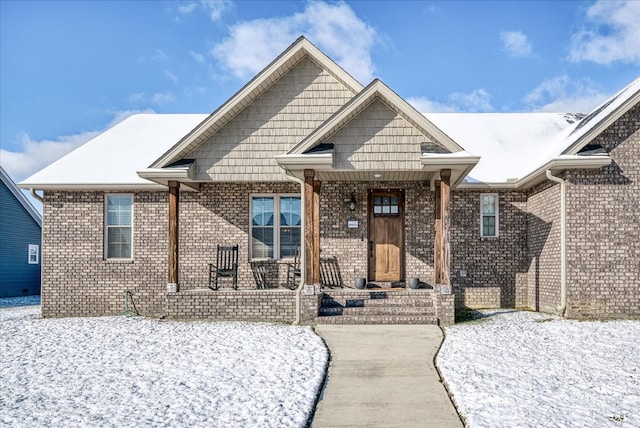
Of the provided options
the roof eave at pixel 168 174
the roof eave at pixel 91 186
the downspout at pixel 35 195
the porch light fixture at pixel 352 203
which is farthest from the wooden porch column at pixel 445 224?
the downspout at pixel 35 195

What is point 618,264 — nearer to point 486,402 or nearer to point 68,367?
point 486,402

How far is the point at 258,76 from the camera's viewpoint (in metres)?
11.4

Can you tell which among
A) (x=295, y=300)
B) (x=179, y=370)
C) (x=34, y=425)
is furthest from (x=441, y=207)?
(x=34, y=425)

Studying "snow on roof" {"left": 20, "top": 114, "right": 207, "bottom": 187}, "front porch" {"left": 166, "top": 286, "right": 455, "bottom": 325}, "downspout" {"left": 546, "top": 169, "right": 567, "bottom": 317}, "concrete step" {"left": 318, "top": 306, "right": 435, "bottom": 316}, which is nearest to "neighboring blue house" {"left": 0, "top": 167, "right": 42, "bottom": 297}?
"snow on roof" {"left": 20, "top": 114, "right": 207, "bottom": 187}

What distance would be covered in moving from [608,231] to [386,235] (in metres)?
4.49

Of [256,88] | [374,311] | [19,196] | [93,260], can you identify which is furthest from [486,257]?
[19,196]

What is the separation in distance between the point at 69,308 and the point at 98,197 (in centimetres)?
260

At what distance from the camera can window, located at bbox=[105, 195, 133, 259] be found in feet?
42.4

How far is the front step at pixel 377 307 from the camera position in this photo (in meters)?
10.3

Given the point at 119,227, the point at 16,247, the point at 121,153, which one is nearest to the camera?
the point at 119,227

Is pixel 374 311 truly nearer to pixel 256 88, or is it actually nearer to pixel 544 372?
pixel 544 372

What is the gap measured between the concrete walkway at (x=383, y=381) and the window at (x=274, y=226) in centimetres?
334

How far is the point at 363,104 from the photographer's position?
10484mm

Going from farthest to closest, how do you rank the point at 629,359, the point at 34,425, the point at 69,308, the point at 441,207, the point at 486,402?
the point at 69,308 < the point at 441,207 < the point at 629,359 < the point at 486,402 < the point at 34,425
